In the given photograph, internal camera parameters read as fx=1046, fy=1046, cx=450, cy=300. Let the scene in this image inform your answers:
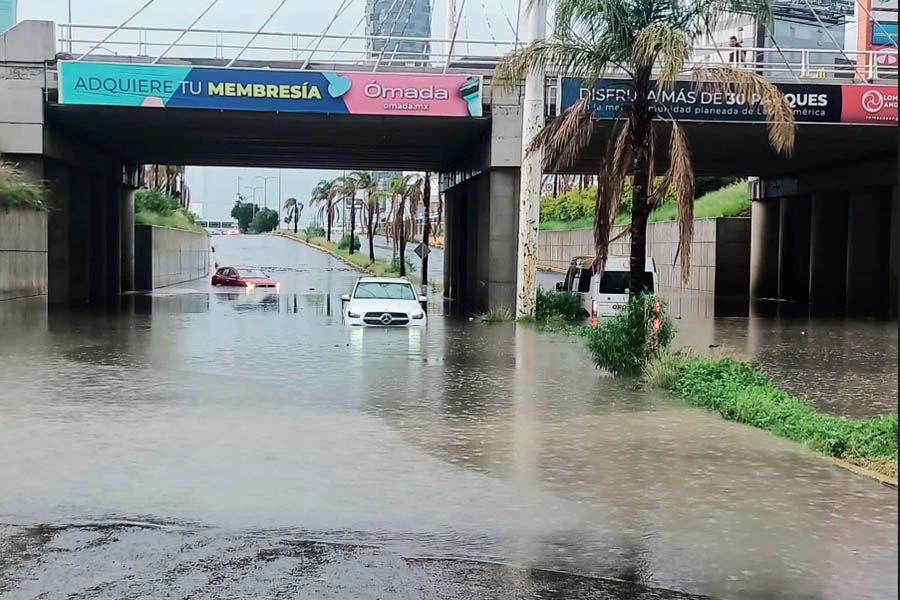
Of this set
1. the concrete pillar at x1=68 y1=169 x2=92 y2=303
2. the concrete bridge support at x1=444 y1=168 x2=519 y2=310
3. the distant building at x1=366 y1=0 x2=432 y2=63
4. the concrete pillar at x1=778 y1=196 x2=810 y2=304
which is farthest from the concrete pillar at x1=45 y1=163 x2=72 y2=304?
the concrete pillar at x1=778 y1=196 x2=810 y2=304

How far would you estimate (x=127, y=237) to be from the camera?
155ft

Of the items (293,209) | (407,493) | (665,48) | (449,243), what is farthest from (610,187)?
(293,209)

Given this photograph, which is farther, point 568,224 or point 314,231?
point 314,231

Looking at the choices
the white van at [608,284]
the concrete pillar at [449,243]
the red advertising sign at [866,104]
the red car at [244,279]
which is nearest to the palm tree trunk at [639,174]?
the white van at [608,284]

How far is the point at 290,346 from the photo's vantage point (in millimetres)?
20469

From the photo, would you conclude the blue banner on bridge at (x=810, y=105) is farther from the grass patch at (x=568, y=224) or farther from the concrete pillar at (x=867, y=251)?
the grass patch at (x=568, y=224)

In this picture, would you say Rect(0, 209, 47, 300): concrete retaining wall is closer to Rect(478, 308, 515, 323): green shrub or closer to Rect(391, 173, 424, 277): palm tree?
Rect(478, 308, 515, 323): green shrub

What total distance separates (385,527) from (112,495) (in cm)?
232

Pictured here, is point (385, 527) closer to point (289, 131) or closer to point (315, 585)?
point (315, 585)

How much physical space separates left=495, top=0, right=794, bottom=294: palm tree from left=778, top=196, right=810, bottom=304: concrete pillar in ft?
90.7

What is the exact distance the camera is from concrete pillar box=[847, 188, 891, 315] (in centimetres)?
3650

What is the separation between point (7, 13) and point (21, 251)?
6.88 meters

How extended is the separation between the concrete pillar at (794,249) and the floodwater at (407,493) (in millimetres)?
30047

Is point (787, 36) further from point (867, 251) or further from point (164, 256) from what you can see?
point (164, 256)
